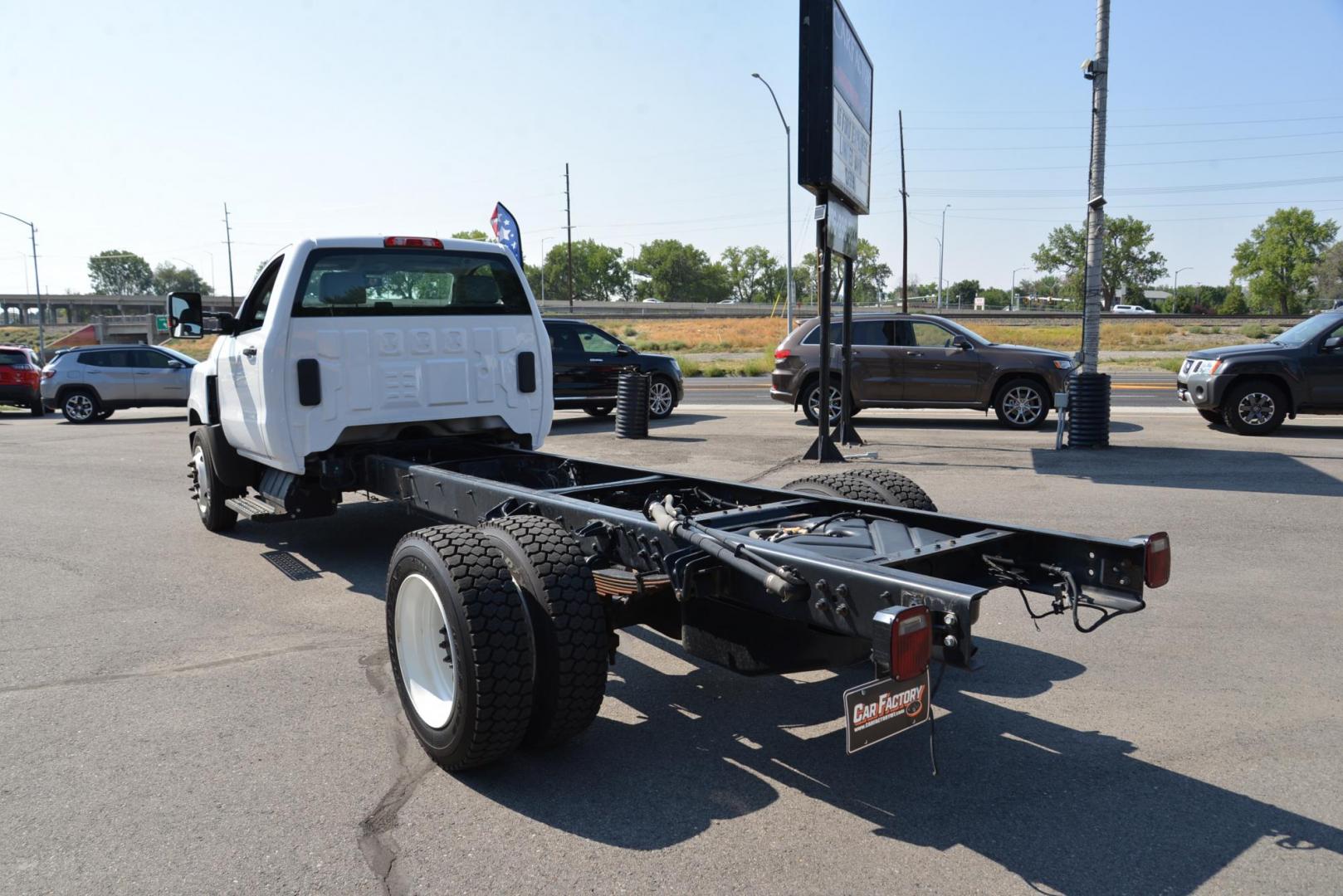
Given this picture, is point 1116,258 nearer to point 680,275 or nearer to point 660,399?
point 680,275

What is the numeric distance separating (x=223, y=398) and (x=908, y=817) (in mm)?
5940

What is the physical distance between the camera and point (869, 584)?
117 inches

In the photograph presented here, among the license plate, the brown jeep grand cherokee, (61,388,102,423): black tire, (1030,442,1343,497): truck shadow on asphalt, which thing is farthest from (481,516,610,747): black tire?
(61,388,102,423): black tire

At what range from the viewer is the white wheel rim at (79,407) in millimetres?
19922

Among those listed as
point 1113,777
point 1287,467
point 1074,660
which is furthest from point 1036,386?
point 1113,777

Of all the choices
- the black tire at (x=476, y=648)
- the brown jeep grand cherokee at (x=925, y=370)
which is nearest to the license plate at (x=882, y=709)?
the black tire at (x=476, y=648)

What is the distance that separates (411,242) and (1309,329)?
1259cm

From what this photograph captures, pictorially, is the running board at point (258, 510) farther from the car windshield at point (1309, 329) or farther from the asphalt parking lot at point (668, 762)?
the car windshield at point (1309, 329)

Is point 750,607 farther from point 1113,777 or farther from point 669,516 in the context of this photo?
point 1113,777

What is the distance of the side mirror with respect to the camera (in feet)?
23.5

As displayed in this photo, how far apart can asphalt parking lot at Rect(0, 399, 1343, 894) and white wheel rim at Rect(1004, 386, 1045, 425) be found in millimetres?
7947

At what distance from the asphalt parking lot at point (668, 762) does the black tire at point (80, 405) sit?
1480cm

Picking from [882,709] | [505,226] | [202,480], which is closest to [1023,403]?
[505,226]

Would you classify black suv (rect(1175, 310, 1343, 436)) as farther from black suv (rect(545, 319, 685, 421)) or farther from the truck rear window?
the truck rear window
